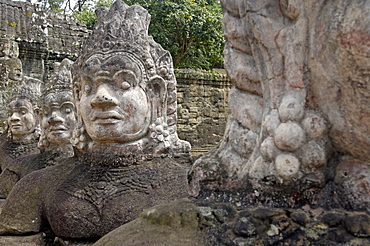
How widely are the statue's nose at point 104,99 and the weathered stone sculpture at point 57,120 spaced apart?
4.64 ft

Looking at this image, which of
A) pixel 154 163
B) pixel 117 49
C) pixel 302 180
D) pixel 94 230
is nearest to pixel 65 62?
pixel 117 49

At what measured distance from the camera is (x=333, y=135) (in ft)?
3.77

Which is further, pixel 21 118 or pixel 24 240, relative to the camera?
pixel 21 118

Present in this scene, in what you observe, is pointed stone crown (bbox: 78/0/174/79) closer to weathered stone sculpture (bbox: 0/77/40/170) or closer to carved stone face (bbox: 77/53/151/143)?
carved stone face (bbox: 77/53/151/143)

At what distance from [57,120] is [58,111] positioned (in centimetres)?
12

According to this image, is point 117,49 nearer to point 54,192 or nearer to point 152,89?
point 152,89

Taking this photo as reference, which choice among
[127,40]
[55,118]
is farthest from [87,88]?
[55,118]

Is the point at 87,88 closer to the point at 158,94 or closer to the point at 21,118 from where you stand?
the point at 158,94

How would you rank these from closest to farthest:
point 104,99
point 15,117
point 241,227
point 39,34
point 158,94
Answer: point 241,227 < point 104,99 < point 158,94 < point 15,117 < point 39,34

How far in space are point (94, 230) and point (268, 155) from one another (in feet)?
5.30

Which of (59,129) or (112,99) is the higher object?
(112,99)

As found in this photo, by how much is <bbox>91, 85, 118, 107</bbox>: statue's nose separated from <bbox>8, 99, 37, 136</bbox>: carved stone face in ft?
9.32

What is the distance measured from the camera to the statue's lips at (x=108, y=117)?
259cm

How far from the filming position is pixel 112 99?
2.58m
